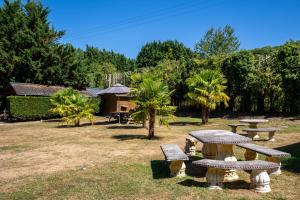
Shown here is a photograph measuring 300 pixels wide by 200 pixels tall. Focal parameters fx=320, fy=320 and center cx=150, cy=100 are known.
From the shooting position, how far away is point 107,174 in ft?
28.5

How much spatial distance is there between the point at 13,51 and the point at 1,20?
4958 millimetres

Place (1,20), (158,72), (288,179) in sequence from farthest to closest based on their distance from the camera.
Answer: (1,20) < (158,72) < (288,179)

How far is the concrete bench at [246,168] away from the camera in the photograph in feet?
22.6

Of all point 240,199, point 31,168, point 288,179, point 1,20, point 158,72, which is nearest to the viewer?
point 240,199

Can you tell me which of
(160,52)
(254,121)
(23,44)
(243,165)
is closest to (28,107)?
(23,44)

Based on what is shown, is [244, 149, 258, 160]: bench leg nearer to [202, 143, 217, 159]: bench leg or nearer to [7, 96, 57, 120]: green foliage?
[202, 143, 217, 159]: bench leg

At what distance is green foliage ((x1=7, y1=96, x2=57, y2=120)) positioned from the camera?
1025 inches

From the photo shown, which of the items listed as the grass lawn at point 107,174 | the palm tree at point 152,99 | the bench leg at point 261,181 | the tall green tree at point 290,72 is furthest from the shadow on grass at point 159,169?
the tall green tree at point 290,72

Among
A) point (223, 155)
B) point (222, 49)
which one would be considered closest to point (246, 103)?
point (223, 155)

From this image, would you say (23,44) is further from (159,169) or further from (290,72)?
(159,169)

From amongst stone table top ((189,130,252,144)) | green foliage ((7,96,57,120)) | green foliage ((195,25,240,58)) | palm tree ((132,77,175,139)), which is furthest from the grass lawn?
green foliage ((195,25,240,58))

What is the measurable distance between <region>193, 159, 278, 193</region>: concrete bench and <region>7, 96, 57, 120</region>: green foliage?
73.5 feet

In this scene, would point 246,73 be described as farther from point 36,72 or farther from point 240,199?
point 36,72

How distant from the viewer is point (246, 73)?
79.3 ft
